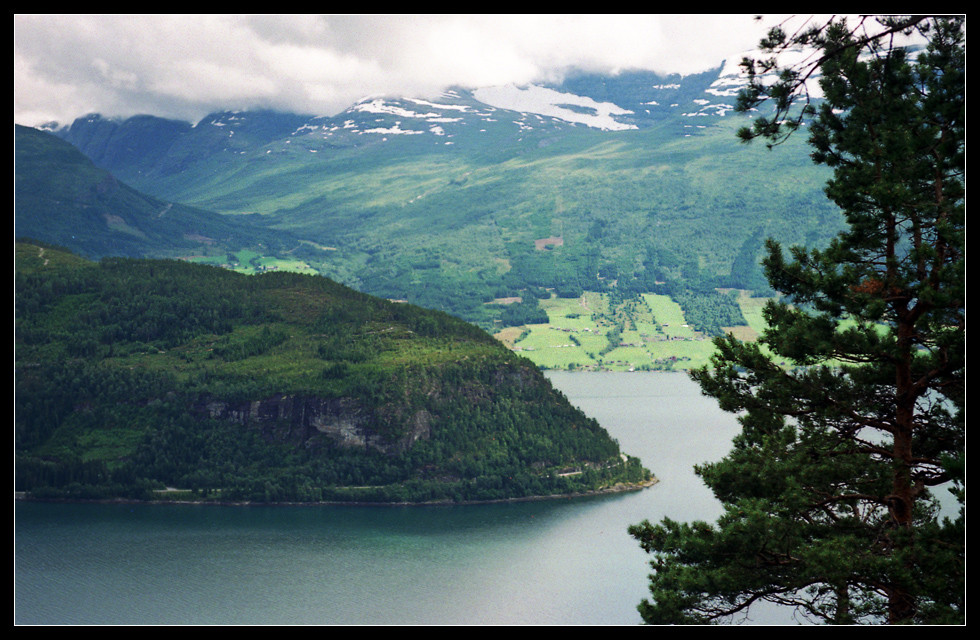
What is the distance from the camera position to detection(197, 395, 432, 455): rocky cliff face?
269 ft

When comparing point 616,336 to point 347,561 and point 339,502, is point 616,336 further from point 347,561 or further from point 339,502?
point 347,561

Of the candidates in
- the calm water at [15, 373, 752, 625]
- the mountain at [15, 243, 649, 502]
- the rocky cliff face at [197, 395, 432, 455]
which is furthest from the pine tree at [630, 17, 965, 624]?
the rocky cliff face at [197, 395, 432, 455]

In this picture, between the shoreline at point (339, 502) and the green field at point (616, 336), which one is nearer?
the shoreline at point (339, 502)

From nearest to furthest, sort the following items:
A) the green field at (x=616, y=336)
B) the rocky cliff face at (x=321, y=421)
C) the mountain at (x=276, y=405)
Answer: the mountain at (x=276, y=405)
the rocky cliff face at (x=321, y=421)
the green field at (x=616, y=336)

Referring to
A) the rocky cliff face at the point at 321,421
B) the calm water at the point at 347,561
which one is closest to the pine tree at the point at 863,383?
the calm water at the point at 347,561

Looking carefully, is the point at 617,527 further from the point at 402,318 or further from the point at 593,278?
the point at 593,278

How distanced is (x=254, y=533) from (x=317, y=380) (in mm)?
23925

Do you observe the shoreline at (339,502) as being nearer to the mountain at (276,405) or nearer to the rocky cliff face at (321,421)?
the mountain at (276,405)

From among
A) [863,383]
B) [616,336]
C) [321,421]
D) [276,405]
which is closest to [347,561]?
[321,421]

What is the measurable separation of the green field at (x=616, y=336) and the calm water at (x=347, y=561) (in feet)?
201

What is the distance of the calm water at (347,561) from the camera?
4581 centimetres

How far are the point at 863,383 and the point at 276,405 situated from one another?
75.5 metres

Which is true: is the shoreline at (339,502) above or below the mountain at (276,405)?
below

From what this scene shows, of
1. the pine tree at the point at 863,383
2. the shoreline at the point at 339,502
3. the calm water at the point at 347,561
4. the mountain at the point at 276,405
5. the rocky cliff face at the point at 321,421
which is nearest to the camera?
the pine tree at the point at 863,383
